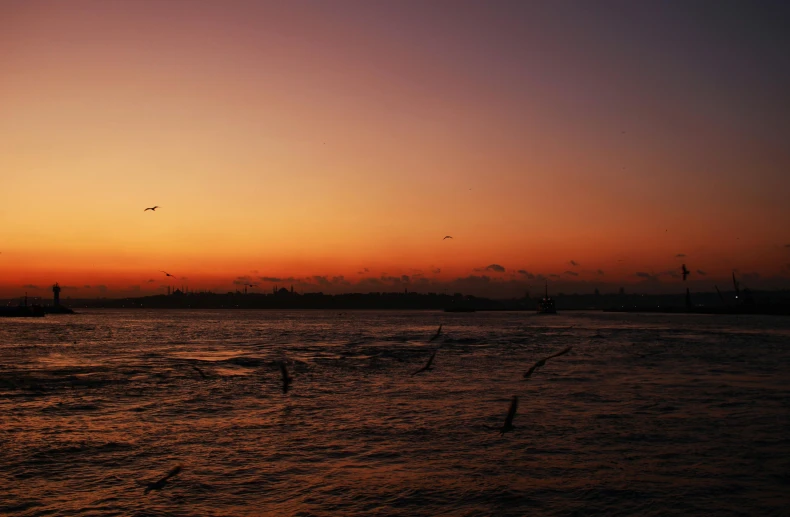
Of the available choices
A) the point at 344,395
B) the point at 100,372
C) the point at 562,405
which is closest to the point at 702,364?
the point at 562,405

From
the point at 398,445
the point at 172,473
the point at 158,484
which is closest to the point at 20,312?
the point at 398,445

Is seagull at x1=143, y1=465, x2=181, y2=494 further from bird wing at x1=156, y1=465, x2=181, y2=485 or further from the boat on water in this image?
the boat on water

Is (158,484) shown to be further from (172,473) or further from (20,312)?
(20,312)

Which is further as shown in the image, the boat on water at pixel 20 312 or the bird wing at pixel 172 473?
Answer: the boat on water at pixel 20 312

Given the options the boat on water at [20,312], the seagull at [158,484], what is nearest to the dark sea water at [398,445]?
the seagull at [158,484]

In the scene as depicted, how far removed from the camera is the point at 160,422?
20625 mm

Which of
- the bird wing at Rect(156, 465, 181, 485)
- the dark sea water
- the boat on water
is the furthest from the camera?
the boat on water

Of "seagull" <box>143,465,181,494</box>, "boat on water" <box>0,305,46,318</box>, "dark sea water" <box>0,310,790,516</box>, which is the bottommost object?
"dark sea water" <box>0,310,790,516</box>

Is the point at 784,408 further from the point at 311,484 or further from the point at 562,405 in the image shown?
the point at 311,484

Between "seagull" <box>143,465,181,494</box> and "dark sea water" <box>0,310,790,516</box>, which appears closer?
"dark sea water" <box>0,310,790,516</box>

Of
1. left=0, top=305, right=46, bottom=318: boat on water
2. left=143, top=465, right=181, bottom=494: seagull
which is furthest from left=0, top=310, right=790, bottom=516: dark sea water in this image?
left=0, top=305, right=46, bottom=318: boat on water

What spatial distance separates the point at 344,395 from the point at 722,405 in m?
15.4

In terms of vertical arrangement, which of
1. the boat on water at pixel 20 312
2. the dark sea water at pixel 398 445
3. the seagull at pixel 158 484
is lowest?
the dark sea water at pixel 398 445

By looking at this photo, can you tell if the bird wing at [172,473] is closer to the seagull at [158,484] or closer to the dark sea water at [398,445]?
the seagull at [158,484]
